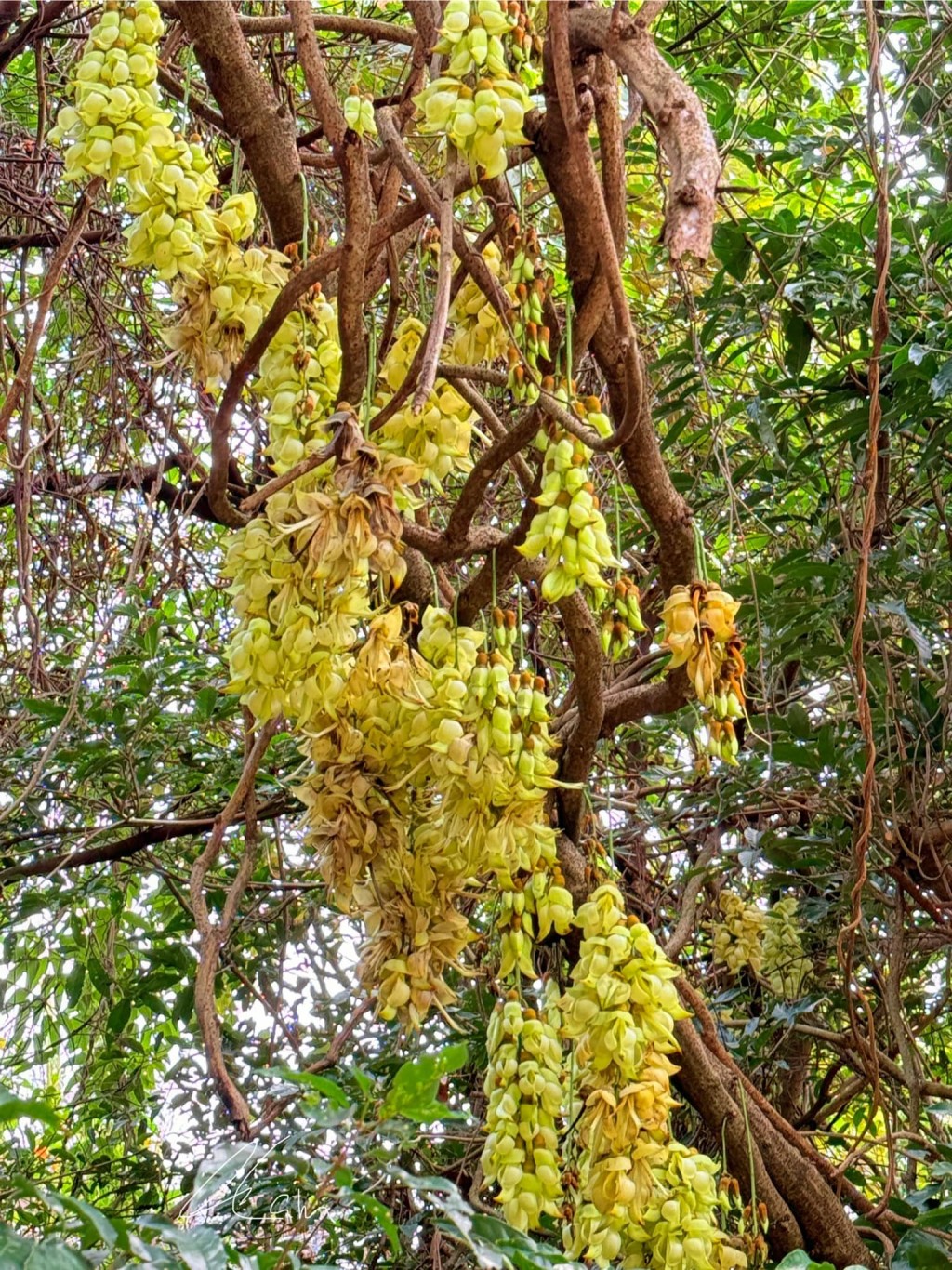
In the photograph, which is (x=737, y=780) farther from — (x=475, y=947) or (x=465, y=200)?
(x=465, y=200)

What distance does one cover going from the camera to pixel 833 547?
1.92 m

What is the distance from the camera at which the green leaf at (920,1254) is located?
140 cm

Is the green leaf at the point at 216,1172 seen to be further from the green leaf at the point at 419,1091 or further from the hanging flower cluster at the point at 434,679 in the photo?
the hanging flower cluster at the point at 434,679

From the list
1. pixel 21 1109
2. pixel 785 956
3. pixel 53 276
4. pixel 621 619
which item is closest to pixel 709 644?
pixel 621 619

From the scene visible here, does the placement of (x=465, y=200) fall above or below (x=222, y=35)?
above

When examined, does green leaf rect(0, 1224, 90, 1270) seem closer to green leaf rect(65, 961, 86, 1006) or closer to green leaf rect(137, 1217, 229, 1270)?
green leaf rect(137, 1217, 229, 1270)

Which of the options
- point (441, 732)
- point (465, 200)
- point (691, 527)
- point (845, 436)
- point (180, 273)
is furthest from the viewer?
point (465, 200)

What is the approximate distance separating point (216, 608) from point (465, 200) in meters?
1.00

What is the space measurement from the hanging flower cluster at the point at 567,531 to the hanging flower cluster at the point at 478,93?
26 cm

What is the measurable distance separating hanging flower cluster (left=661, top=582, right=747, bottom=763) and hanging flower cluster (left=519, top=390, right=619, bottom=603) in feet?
0.37

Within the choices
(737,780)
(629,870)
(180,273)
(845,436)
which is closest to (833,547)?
(845,436)

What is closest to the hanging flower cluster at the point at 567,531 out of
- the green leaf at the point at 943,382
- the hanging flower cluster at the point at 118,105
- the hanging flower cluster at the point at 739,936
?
the hanging flower cluster at the point at 118,105

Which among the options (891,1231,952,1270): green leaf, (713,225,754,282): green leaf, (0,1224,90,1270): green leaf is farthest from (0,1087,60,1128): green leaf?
(713,225,754,282): green leaf

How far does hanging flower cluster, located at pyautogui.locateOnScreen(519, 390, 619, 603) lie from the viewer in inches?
45.8
